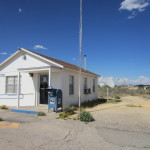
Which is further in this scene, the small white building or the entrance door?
the entrance door

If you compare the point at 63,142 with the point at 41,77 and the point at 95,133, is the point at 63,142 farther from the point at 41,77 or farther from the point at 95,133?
the point at 41,77

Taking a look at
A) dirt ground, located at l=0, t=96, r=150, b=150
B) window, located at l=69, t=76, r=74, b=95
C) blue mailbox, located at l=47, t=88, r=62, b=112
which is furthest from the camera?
window, located at l=69, t=76, r=74, b=95

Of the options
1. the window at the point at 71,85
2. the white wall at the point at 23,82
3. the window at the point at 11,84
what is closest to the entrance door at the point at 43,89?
the white wall at the point at 23,82

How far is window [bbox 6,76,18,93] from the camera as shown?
13539mm

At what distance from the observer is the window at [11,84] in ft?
44.4

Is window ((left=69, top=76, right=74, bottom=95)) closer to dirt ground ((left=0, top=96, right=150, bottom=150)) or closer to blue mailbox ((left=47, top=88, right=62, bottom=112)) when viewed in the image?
blue mailbox ((left=47, top=88, right=62, bottom=112))

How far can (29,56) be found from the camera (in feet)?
42.8

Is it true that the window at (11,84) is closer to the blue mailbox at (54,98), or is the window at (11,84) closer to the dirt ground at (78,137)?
the blue mailbox at (54,98)

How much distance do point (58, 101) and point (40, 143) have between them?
5.28m

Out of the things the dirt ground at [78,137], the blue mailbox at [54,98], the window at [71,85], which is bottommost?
the dirt ground at [78,137]

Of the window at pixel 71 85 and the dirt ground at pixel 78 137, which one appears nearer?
the dirt ground at pixel 78 137

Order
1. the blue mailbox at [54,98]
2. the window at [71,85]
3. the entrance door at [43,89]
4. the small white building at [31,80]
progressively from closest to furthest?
the blue mailbox at [54,98], the small white building at [31,80], the entrance door at [43,89], the window at [71,85]

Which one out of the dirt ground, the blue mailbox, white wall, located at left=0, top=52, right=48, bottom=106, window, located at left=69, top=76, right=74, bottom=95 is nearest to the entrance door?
white wall, located at left=0, top=52, right=48, bottom=106

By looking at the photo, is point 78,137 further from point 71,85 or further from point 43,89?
point 71,85
